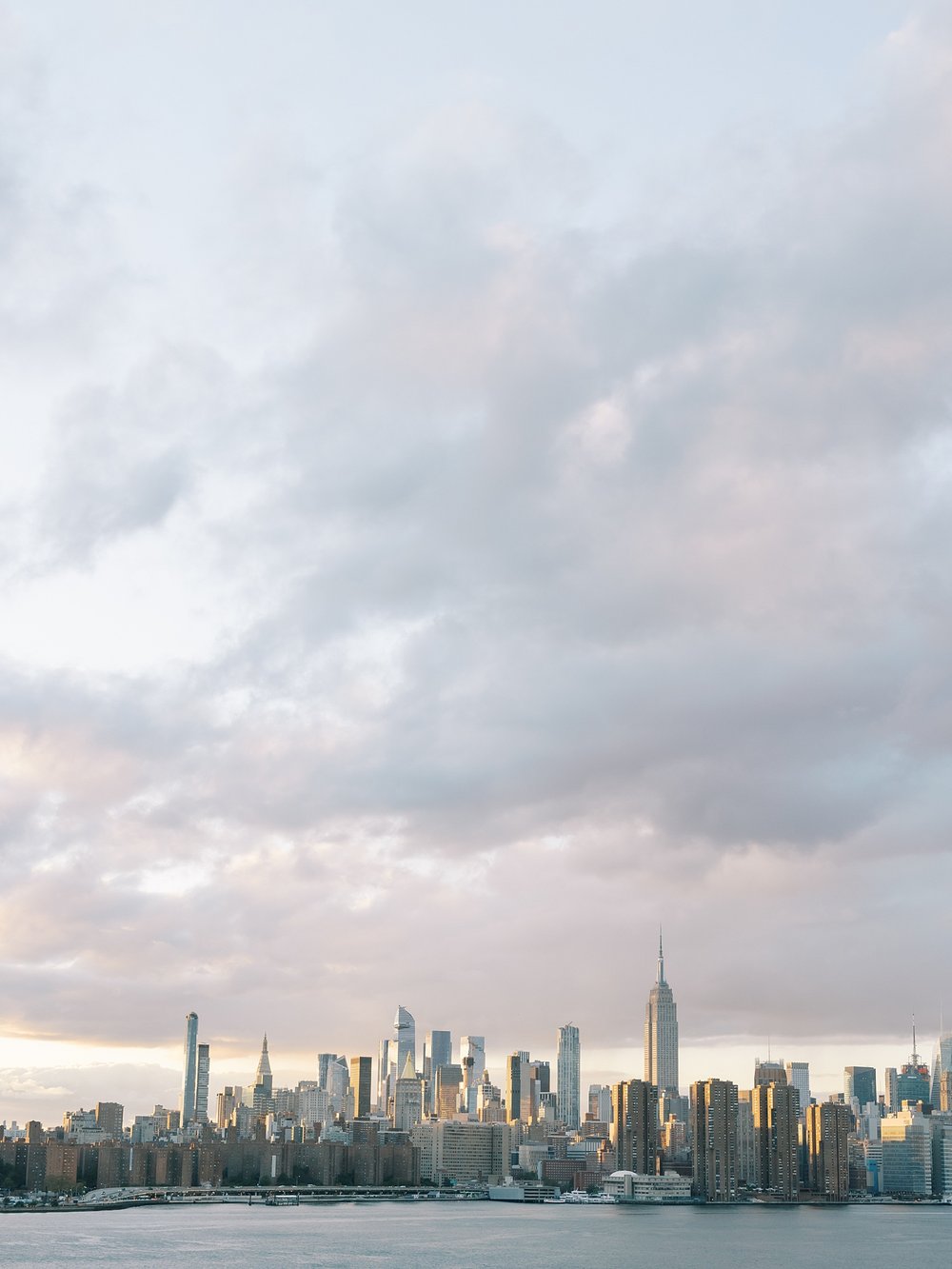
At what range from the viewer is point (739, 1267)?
5684 inches

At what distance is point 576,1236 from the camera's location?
609ft

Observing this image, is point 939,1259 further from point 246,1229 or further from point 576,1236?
point 246,1229

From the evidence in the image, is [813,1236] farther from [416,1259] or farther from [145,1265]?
[145,1265]

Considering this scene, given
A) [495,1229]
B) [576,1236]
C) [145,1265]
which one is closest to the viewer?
[145,1265]

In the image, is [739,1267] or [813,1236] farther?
[813,1236]

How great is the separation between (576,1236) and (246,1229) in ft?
148

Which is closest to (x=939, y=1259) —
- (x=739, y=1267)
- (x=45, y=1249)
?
(x=739, y=1267)

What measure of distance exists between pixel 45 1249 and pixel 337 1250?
30.3 m

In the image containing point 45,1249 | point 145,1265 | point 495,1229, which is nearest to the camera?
point 145,1265

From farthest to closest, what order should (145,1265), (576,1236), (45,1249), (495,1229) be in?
(495,1229)
(576,1236)
(45,1249)
(145,1265)

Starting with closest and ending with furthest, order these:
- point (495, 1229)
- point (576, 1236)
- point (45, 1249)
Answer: point (45, 1249) < point (576, 1236) < point (495, 1229)

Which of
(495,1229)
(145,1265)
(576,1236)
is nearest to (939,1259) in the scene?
(576,1236)

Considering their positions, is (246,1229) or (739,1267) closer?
(739,1267)

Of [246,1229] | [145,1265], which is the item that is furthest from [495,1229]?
[145,1265]
